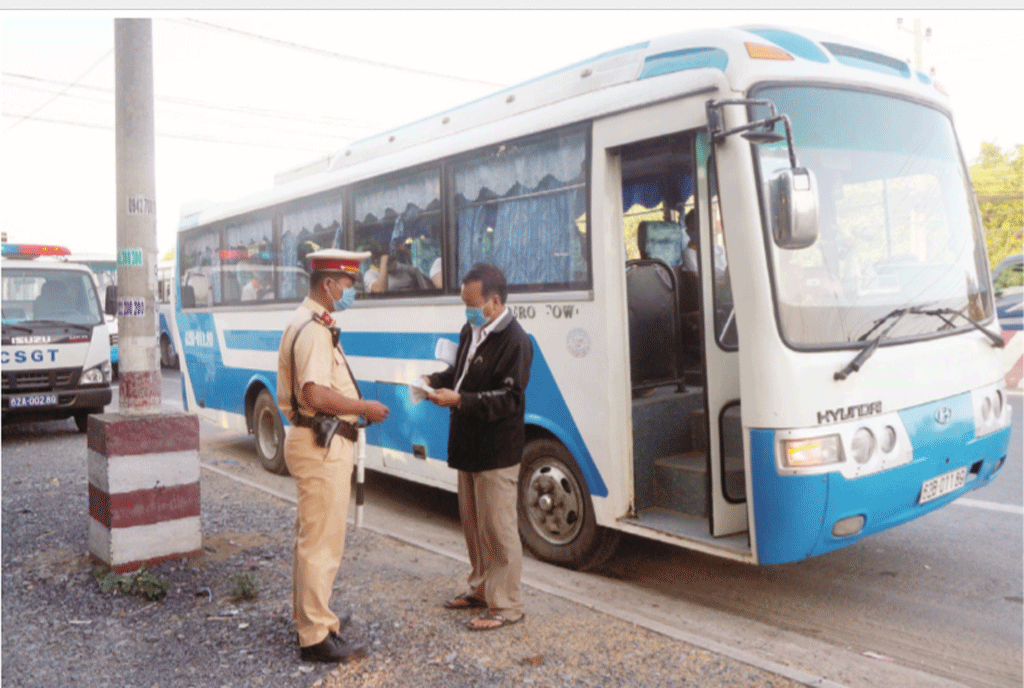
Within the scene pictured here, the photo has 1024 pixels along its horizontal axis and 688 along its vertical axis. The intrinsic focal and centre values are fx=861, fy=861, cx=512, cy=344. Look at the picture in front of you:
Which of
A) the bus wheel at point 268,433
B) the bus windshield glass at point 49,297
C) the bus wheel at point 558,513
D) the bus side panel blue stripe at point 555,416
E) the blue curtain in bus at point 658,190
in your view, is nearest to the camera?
the bus side panel blue stripe at point 555,416

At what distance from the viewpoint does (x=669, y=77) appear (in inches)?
191

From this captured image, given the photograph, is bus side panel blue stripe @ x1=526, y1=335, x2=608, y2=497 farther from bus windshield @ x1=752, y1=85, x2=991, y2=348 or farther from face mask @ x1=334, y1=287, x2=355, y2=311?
bus windshield @ x1=752, y1=85, x2=991, y2=348

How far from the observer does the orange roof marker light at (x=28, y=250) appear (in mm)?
11562

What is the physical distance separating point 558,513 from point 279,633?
6.47ft

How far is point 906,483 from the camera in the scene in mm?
4547

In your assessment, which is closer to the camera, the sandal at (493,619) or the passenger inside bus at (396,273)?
the sandal at (493,619)

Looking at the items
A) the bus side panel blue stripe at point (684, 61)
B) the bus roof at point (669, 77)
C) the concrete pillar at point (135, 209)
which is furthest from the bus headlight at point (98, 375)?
the bus side panel blue stripe at point (684, 61)

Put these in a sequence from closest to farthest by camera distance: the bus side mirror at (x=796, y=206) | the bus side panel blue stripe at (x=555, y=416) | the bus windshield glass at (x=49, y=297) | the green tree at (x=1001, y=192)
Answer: the bus side mirror at (x=796, y=206) < the bus side panel blue stripe at (x=555, y=416) < the bus windshield glass at (x=49, y=297) < the green tree at (x=1001, y=192)

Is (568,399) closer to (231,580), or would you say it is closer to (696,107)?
(696,107)

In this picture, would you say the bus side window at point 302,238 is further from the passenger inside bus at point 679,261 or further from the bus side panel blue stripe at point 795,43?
the bus side panel blue stripe at point 795,43

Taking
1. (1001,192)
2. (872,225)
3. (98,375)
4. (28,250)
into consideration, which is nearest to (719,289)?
(872,225)

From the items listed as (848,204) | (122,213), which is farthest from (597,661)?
(122,213)

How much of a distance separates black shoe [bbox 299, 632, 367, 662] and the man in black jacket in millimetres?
660

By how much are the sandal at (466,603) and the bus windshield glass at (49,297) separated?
28.8ft
